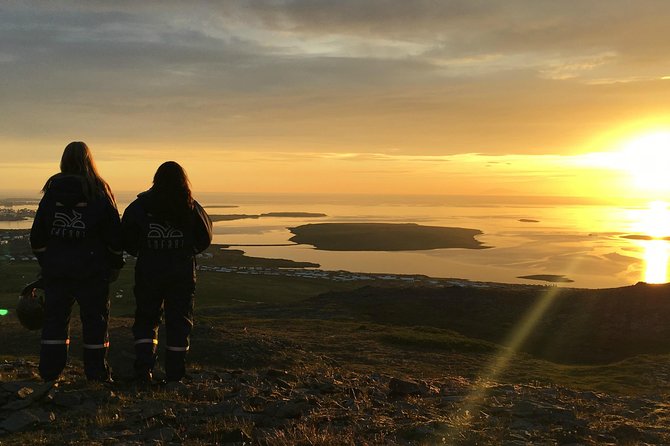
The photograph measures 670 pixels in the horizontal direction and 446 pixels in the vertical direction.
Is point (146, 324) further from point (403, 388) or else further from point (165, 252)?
point (403, 388)

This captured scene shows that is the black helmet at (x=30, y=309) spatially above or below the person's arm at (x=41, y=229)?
below

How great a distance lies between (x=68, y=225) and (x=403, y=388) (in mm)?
6018

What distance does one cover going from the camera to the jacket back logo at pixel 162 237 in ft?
26.7

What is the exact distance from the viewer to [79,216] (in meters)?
7.75

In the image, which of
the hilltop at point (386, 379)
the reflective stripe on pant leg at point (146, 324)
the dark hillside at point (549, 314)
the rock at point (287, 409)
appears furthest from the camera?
the dark hillside at point (549, 314)

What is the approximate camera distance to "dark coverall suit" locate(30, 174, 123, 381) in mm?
7719

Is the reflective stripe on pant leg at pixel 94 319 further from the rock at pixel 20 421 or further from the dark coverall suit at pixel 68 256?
the rock at pixel 20 421

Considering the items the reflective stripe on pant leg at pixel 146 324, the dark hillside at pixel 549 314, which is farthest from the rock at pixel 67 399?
the dark hillside at pixel 549 314

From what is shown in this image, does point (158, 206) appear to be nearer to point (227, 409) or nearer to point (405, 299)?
point (227, 409)

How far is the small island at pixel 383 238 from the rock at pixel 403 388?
336 feet

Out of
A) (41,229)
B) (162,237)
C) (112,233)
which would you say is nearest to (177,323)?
(162,237)

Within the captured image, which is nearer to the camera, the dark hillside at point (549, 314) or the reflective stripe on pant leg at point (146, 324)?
the reflective stripe on pant leg at point (146, 324)

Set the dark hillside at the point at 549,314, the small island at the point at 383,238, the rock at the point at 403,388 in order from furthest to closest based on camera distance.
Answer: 1. the small island at the point at 383,238
2. the dark hillside at the point at 549,314
3. the rock at the point at 403,388

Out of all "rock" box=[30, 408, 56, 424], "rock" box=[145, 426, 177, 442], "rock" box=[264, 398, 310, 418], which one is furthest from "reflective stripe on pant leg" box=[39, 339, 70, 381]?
"rock" box=[264, 398, 310, 418]
